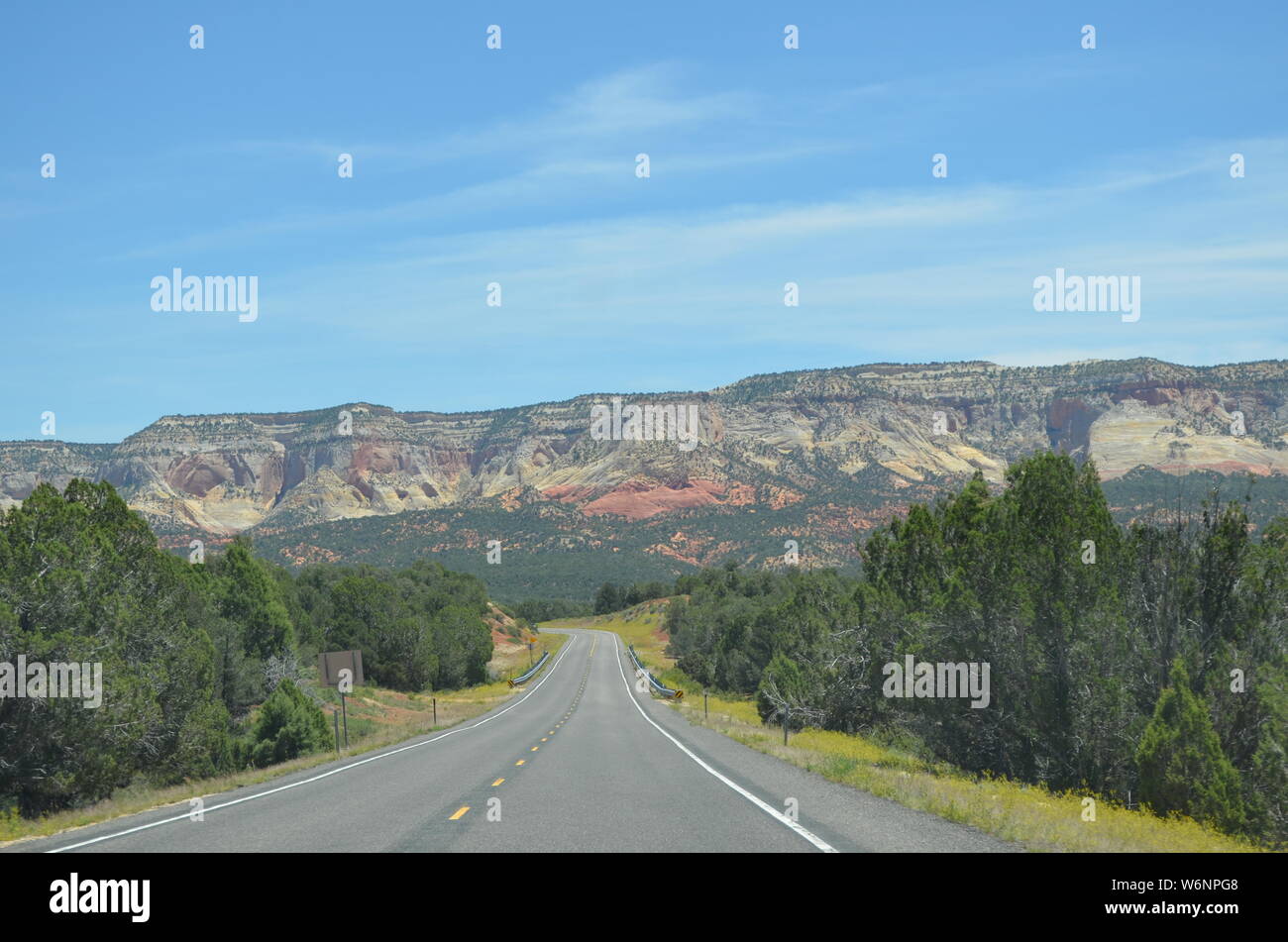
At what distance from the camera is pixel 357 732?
4688cm

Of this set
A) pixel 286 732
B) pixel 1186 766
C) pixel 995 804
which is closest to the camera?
pixel 995 804

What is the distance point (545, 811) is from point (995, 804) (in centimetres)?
598

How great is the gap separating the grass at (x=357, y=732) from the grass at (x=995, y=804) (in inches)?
440

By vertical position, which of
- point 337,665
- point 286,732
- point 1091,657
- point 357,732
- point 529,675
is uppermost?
point 1091,657

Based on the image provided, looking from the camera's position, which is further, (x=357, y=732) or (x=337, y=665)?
(x=357, y=732)

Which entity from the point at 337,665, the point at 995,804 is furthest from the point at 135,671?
the point at 995,804

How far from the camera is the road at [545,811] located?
1093cm

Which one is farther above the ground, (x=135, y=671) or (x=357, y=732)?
(x=135, y=671)

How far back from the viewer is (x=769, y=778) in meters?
18.3

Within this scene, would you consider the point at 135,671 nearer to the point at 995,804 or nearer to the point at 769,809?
the point at 769,809

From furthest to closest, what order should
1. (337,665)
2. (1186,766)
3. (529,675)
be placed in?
1. (529,675)
2. (337,665)
3. (1186,766)

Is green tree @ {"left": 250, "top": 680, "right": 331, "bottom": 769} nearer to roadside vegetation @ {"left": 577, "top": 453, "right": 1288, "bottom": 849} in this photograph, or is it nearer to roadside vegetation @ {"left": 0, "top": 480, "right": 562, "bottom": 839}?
roadside vegetation @ {"left": 0, "top": 480, "right": 562, "bottom": 839}

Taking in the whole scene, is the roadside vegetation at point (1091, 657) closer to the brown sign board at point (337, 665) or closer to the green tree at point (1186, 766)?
the green tree at point (1186, 766)
